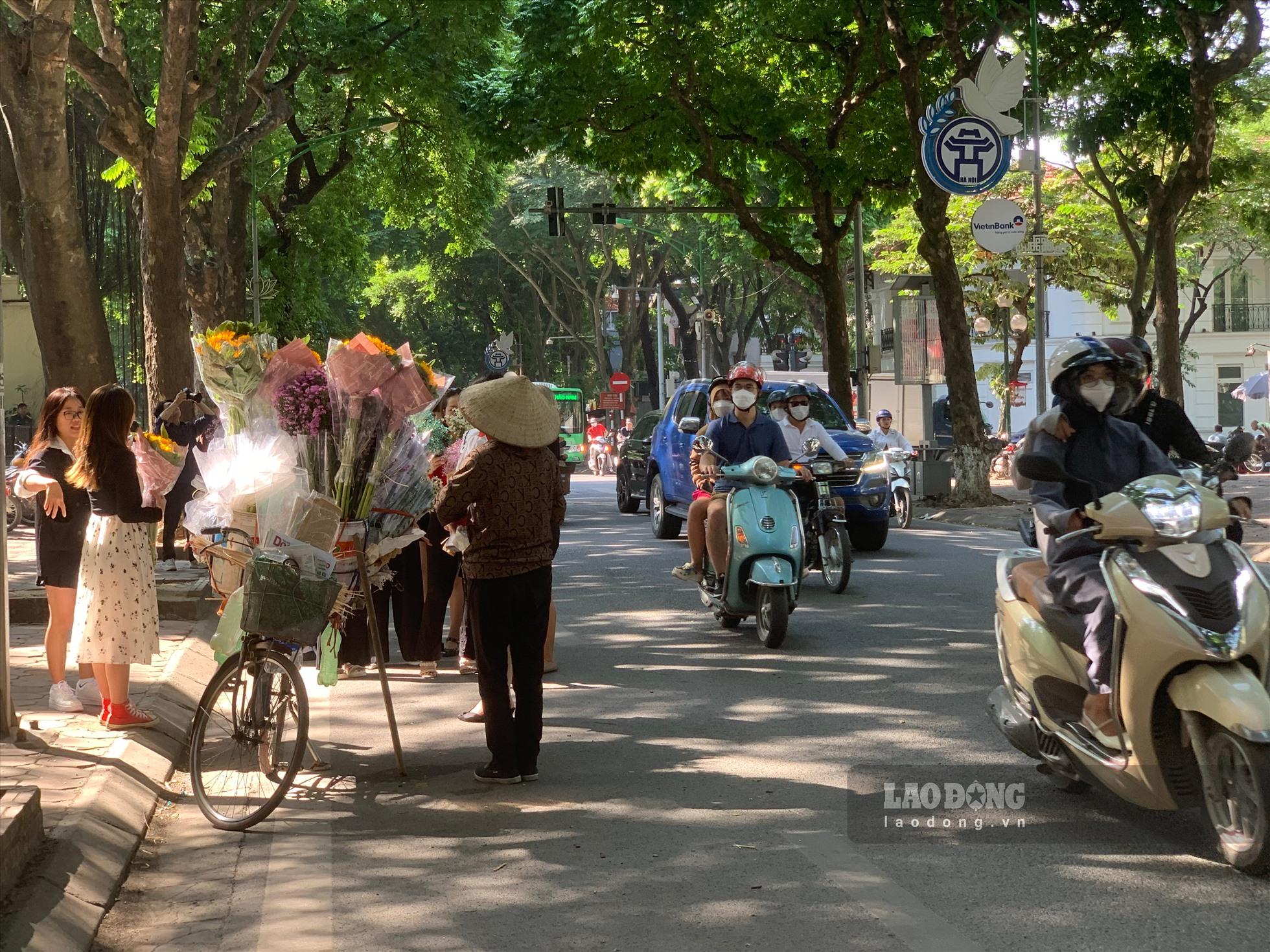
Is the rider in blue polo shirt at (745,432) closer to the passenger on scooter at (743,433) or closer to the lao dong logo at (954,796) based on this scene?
the passenger on scooter at (743,433)

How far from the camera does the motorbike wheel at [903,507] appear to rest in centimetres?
2073

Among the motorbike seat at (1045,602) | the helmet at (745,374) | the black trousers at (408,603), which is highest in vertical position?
the helmet at (745,374)

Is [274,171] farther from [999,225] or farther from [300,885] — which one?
[300,885]

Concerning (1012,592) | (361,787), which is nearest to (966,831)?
(1012,592)

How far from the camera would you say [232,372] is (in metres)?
7.58

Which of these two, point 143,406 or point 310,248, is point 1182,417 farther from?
point 310,248

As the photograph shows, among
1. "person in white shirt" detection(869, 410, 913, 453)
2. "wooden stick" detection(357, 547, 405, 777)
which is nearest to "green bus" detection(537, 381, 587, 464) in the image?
"person in white shirt" detection(869, 410, 913, 453)

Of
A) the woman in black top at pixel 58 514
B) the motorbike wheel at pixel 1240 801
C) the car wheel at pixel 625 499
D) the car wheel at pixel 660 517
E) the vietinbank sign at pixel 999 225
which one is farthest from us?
the car wheel at pixel 625 499

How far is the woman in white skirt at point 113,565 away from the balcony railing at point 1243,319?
57.7m

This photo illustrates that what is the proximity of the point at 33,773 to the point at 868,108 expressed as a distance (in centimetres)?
2422

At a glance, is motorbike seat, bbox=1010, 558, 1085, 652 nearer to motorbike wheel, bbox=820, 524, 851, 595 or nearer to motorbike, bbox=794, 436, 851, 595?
motorbike, bbox=794, 436, 851, 595

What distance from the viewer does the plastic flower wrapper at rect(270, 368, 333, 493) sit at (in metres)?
7.57

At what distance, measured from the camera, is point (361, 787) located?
279 inches

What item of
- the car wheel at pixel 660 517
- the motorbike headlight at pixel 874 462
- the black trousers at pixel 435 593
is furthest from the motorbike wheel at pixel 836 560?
the car wheel at pixel 660 517
